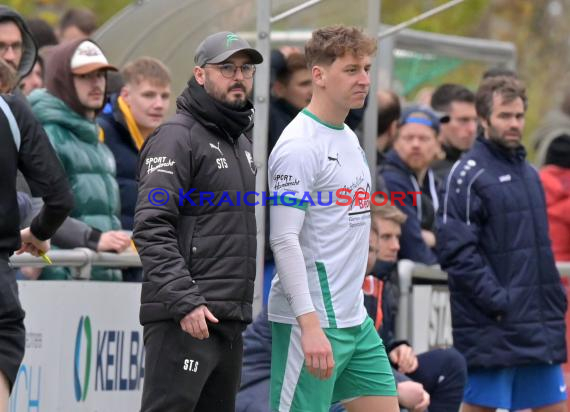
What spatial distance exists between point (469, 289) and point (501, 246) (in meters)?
0.32

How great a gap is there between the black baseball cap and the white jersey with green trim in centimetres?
40

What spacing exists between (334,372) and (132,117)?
317 centimetres

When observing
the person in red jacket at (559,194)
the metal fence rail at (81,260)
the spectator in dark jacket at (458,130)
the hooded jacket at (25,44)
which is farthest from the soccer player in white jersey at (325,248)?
the spectator in dark jacket at (458,130)

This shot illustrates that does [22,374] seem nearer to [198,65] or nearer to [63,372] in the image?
[63,372]

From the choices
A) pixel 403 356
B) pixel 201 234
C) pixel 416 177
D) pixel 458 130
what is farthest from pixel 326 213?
pixel 458 130

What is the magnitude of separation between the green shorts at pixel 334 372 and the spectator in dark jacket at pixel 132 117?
102 inches

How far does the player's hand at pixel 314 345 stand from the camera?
6.27m

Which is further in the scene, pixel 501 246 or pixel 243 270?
pixel 501 246

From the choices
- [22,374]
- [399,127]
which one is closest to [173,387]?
[22,374]

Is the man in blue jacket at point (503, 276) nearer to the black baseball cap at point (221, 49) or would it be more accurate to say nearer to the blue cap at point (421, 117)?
the blue cap at point (421, 117)

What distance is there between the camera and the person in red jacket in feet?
34.5

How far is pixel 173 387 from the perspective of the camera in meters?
6.31

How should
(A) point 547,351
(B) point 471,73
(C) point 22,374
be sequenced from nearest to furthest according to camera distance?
(C) point 22,374 → (A) point 547,351 → (B) point 471,73

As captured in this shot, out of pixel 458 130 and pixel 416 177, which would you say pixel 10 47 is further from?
pixel 458 130
